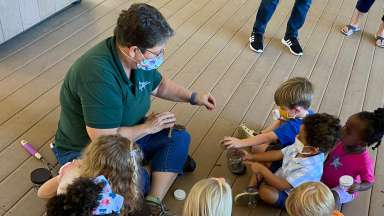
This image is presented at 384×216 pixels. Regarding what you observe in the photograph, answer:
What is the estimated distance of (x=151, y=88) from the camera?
218cm

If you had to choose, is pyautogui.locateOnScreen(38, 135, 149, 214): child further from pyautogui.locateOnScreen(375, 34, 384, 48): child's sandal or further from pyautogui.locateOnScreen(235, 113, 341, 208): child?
pyautogui.locateOnScreen(375, 34, 384, 48): child's sandal

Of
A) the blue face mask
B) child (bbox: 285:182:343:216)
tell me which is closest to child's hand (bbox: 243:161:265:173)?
child (bbox: 285:182:343:216)

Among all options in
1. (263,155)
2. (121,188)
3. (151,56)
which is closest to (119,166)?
(121,188)

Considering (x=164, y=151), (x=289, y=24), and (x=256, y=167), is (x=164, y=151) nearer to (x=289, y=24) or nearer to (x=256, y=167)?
(x=256, y=167)

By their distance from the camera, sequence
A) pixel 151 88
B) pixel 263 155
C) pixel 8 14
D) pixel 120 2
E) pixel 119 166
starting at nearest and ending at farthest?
pixel 119 166 → pixel 151 88 → pixel 263 155 → pixel 8 14 → pixel 120 2

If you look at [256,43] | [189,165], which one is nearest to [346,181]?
[189,165]

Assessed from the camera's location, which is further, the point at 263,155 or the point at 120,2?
the point at 120,2

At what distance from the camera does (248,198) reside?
224 cm

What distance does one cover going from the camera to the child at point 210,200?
60.1 inches

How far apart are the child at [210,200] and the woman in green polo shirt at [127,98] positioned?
1.79 feet

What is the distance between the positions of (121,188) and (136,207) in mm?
223

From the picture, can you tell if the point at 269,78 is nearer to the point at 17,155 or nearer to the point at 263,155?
the point at 263,155

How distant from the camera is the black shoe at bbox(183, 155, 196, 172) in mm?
2383

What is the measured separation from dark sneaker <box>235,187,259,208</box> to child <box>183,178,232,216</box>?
2.18ft
